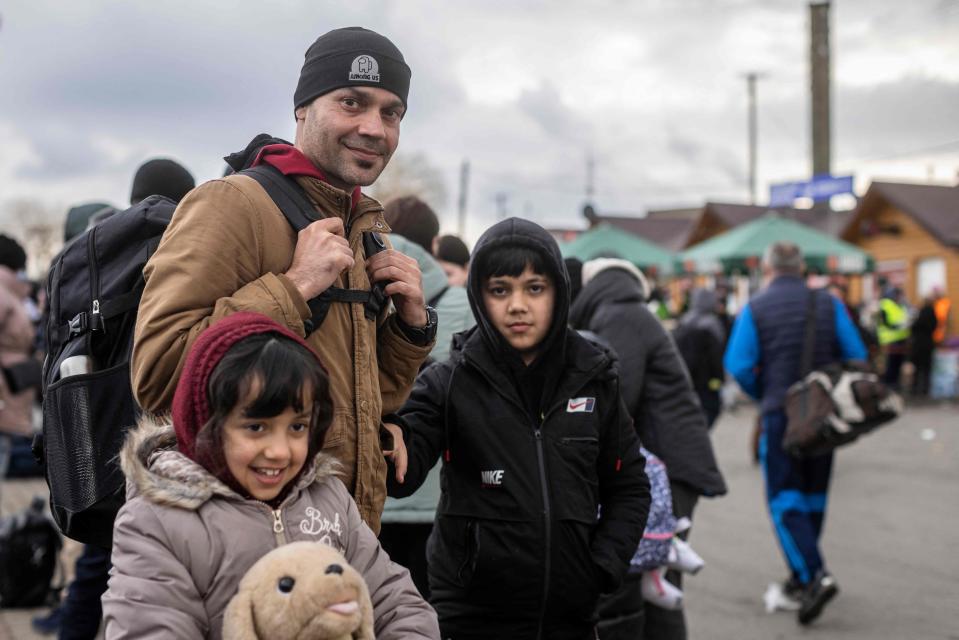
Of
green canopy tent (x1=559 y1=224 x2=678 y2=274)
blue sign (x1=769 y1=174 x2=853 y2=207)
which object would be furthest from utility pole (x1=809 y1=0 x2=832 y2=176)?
green canopy tent (x1=559 y1=224 x2=678 y2=274)

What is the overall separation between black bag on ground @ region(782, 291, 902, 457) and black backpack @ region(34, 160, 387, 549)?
4.01 meters

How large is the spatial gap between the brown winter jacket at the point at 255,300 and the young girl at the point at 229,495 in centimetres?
14

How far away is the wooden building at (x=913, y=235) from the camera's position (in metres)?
27.0

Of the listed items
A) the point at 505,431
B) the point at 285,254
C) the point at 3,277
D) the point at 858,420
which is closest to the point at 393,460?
the point at 505,431

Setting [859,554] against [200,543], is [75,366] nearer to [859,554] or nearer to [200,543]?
[200,543]

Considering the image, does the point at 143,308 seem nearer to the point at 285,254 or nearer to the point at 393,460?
the point at 285,254

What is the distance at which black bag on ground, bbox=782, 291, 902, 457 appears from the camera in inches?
233

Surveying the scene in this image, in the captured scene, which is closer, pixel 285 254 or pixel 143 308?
pixel 143 308

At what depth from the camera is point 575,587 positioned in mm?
2941

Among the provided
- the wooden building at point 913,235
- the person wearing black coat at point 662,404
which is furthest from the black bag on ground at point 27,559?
the wooden building at point 913,235

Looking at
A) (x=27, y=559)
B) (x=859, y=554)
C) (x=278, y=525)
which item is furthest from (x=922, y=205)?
(x=278, y=525)

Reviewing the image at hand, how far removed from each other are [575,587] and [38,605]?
4497 mm

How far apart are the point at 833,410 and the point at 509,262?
140 inches

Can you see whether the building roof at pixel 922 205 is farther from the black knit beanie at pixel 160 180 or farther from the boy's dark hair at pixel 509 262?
the black knit beanie at pixel 160 180
